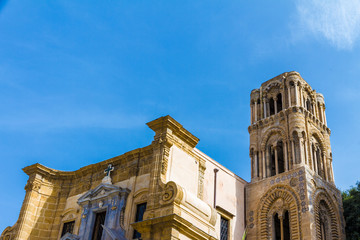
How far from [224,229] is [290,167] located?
5112mm

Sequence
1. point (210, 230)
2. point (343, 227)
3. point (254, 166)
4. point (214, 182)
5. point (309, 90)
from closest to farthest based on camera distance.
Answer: point (210, 230)
point (214, 182)
point (343, 227)
point (254, 166)
point (309, 90)

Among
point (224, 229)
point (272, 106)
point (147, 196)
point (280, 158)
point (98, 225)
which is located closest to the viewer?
point (147, 196)

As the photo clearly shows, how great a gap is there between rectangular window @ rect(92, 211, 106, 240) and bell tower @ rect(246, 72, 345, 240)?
7730 millimetres

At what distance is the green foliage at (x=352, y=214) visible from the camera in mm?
23328

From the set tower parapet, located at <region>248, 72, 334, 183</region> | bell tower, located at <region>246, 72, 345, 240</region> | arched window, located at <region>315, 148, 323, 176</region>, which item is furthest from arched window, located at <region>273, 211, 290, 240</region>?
arched window, located at <region>315, 148, 323, 176</region>

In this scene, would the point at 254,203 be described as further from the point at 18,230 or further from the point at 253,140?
the point at 18,230

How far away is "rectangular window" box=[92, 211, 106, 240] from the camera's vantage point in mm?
19938

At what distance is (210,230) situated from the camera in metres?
18.0

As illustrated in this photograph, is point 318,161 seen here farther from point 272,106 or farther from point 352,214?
point 272,106

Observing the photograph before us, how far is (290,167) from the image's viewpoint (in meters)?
23.3

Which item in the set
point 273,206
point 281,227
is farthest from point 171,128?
point 281,227

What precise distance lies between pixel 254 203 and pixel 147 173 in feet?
22.9

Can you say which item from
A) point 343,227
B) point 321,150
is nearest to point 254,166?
point 321,150

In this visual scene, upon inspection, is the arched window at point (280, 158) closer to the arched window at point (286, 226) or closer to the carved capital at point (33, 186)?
the arched window at point (286, 226)
